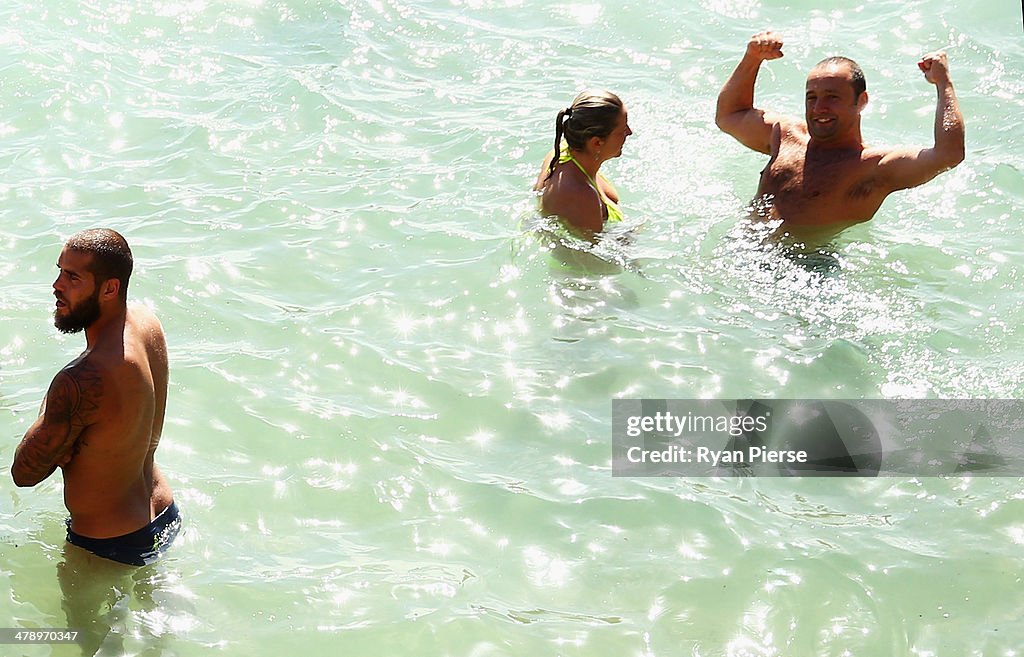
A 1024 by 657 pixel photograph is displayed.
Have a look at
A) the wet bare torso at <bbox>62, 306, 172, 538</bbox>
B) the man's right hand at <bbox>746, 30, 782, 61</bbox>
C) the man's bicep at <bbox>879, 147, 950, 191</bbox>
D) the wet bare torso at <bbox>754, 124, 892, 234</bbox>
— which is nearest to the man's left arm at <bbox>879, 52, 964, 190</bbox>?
the man's bicep at <bbox>879, 147, 950, 191</bbox>

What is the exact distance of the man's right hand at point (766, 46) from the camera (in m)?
6.48

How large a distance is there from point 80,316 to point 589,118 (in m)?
2.99

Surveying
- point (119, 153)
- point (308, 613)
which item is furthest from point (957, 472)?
point (119, 153)

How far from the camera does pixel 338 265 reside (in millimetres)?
6746

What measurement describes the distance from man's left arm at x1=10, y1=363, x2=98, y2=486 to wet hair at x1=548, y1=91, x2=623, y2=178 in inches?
118

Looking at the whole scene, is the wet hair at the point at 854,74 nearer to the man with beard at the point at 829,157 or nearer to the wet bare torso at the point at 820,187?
the man with beard at the point at 829,157

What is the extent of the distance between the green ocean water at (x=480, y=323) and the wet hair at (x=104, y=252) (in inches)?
45.1

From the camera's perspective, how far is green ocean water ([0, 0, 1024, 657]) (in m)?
4.43

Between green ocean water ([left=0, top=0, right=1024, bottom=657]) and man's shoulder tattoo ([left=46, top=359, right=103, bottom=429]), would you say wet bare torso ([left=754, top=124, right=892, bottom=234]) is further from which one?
man's shoulder tattoo ([left=46, top=359, right=103, bottom=429])

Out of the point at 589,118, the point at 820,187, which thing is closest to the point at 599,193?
the point at 589,118

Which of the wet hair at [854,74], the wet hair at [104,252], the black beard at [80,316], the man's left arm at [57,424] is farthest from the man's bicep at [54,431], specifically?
the wet hair at [854,74]

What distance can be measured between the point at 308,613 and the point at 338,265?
108 inches

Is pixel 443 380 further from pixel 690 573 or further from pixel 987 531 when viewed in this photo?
pixel 987 531

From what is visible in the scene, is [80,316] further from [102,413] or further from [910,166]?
[910,166]
